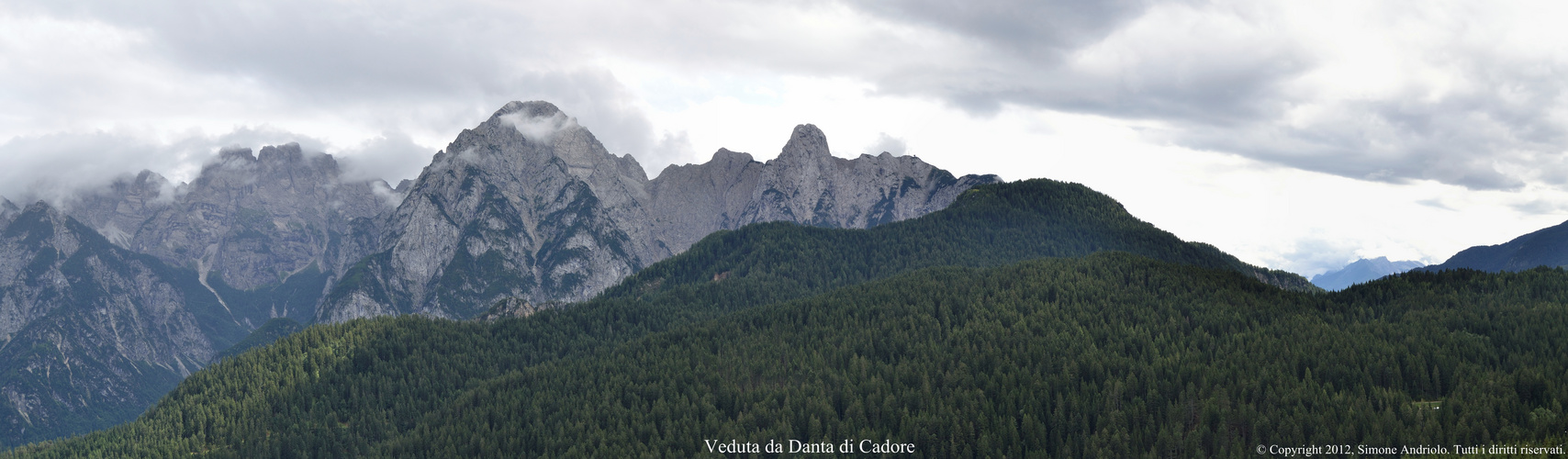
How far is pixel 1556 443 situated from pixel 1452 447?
17260 mm

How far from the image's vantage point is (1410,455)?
192500mm

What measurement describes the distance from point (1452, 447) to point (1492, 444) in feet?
22.8

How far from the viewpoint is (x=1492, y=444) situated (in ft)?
632

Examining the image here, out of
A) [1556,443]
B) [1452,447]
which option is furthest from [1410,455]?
[1556,443]

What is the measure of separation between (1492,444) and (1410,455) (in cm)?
1716

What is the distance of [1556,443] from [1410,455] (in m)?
27.1

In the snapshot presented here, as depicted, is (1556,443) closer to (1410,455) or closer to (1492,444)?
(1492,444)

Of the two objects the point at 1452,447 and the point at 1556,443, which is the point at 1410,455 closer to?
the point at 1452,447

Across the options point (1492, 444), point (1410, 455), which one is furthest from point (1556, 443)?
point (1410, 455)

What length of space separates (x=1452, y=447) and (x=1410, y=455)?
12.5 m

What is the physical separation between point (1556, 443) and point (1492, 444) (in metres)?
10.5

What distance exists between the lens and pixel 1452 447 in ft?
646
